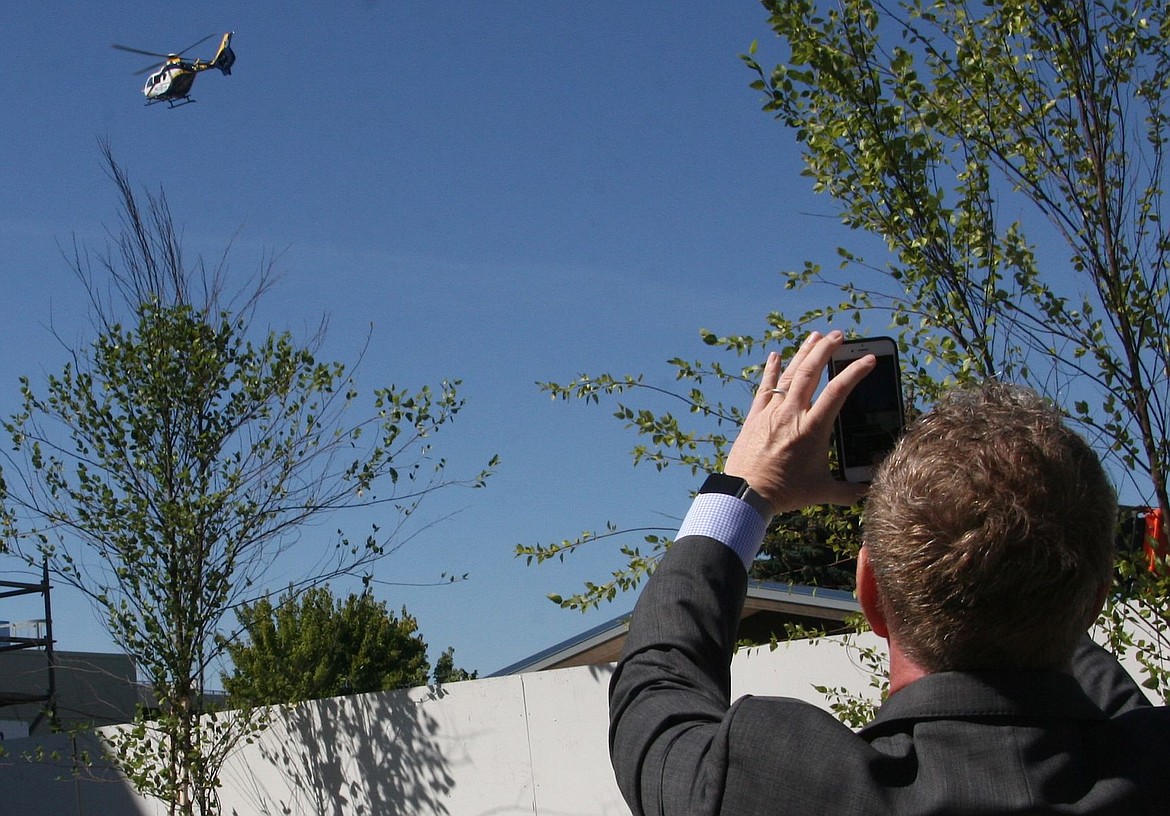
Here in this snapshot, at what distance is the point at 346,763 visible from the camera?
771 cm

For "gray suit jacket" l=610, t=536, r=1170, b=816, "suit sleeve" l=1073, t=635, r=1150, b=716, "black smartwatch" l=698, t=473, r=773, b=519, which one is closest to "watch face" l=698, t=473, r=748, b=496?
"black smartwatch" l=698, t=473, r=773, b=519

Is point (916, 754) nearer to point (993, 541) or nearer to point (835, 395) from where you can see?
point (993, 541)

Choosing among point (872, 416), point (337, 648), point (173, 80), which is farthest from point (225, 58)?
point (872, 416)

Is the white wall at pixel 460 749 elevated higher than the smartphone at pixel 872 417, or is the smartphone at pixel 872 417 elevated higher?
the smartphone at pixel 872 417

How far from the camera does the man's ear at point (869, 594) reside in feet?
4.09

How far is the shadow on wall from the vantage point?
23.7 feet

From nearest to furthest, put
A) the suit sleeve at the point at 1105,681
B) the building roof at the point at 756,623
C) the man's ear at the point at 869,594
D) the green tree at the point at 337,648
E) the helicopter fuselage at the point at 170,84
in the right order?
1. the man's ear at the point at 869,594
2. the suit sleeve at the point at 1105,681
3. the building roof at the point at 756,623
4. the green tree at the point at 337,648
5. the helicopter fuselage at the point at 170,84

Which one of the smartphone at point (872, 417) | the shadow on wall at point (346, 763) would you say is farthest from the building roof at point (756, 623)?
the smartphone at point (872, 417)

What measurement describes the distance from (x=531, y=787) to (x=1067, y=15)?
472 cm

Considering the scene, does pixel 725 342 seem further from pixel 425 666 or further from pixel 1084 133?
pixel 425 666

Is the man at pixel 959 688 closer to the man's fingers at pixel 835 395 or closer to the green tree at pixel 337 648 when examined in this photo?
the man's fingers at pixel 835 395

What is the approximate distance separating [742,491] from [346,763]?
22.8 ft

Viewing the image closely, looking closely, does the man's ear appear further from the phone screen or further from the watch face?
the phone screen

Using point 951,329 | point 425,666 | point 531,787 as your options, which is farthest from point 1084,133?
point 425,666
